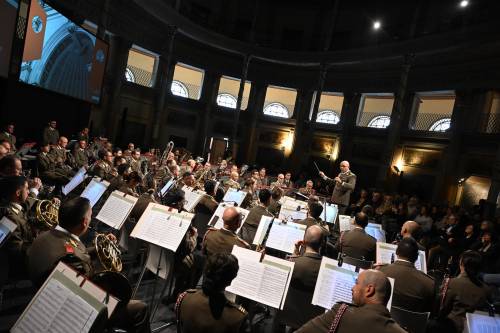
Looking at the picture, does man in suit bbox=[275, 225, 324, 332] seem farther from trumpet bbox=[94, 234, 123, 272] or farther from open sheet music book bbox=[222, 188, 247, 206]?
open sheet music book bbox=[222, 188, 247, 206]

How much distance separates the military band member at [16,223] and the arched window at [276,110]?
2404cm

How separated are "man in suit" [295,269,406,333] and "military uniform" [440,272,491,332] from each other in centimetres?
224

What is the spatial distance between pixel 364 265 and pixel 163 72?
66.0ft

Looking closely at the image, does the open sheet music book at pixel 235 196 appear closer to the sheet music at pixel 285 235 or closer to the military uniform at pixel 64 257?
the sheet music at pixel 285 235

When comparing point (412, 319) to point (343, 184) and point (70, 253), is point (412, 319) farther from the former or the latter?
point (343, 184)

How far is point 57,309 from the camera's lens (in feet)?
7.14

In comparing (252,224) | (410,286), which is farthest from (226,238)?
(252,224)

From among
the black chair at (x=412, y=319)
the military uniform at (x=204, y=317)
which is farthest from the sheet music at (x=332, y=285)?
the military uniform at (x=204, y=317)

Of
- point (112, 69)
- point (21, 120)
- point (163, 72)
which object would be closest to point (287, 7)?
point (163, 72)

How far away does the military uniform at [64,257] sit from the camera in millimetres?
2920

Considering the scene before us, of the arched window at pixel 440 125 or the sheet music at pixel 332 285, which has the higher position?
the arched window at pixel 440 125

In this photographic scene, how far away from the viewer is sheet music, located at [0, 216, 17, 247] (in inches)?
124

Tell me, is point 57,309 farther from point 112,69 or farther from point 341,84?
point 341,84

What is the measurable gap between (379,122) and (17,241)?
22.5 m
